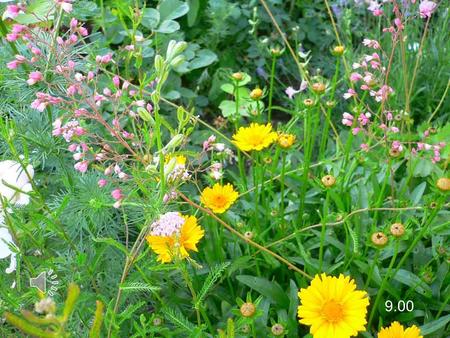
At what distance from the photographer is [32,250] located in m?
1.19

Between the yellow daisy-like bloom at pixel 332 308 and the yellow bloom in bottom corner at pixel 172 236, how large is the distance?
0.68 feet

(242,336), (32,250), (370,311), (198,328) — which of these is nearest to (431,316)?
(370,311)

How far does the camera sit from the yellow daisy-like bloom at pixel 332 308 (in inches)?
35.1

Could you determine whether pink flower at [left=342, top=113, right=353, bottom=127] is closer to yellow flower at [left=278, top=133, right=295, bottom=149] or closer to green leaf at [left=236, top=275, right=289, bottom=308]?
yellow flower at [left=278, top=133, right=295, bottom=149]

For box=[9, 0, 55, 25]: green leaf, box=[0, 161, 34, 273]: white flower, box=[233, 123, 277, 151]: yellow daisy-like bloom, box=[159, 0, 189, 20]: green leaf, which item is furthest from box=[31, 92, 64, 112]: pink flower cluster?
box=[159, 0, 189, 20]: green leaf

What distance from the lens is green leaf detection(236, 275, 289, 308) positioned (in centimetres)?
120

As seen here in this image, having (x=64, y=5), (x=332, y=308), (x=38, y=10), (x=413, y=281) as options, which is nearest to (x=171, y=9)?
(x=38, y=10)

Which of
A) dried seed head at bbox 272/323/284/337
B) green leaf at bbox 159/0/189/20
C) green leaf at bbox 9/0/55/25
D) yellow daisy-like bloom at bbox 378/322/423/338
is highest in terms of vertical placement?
green leaf at bbox 9/0/55/25

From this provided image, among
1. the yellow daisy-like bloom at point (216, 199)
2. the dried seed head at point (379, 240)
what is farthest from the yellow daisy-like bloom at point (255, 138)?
the dried seed head at point (379, 240)

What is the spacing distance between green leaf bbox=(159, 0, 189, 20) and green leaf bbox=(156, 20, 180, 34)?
2.1 inches

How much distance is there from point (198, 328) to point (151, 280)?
234 millimetres

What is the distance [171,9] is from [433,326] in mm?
1177

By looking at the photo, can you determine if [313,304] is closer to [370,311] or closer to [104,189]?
[370,311]

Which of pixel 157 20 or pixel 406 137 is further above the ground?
pixel 157 20
